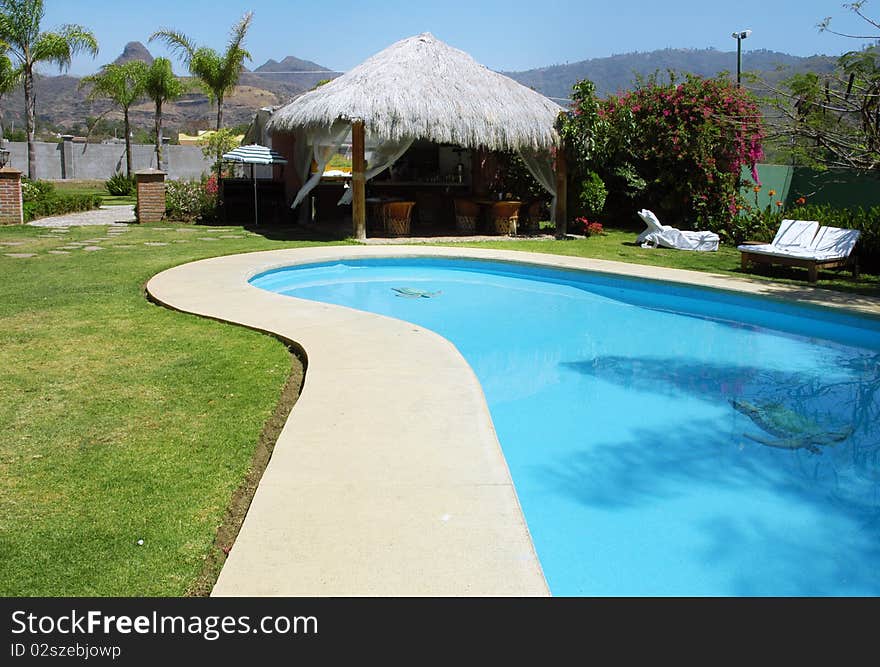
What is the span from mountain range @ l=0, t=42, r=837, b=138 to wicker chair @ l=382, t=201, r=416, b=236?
867 inches

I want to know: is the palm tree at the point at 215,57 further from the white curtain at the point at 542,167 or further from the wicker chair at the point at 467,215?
the white curtain at the point at 542,167

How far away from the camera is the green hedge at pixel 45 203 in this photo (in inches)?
676

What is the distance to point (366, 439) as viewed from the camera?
4109 mm

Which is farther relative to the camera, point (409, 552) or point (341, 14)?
point (341, 14)

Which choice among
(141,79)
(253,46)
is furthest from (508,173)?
(141,79)

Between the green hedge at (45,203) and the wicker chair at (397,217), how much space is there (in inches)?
311

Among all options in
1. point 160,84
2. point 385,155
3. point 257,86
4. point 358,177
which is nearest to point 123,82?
point 160,84

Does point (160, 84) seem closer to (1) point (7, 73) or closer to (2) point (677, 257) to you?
(1) point (7, 73)

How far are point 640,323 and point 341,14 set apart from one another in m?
19.9

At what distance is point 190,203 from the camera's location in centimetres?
1709
